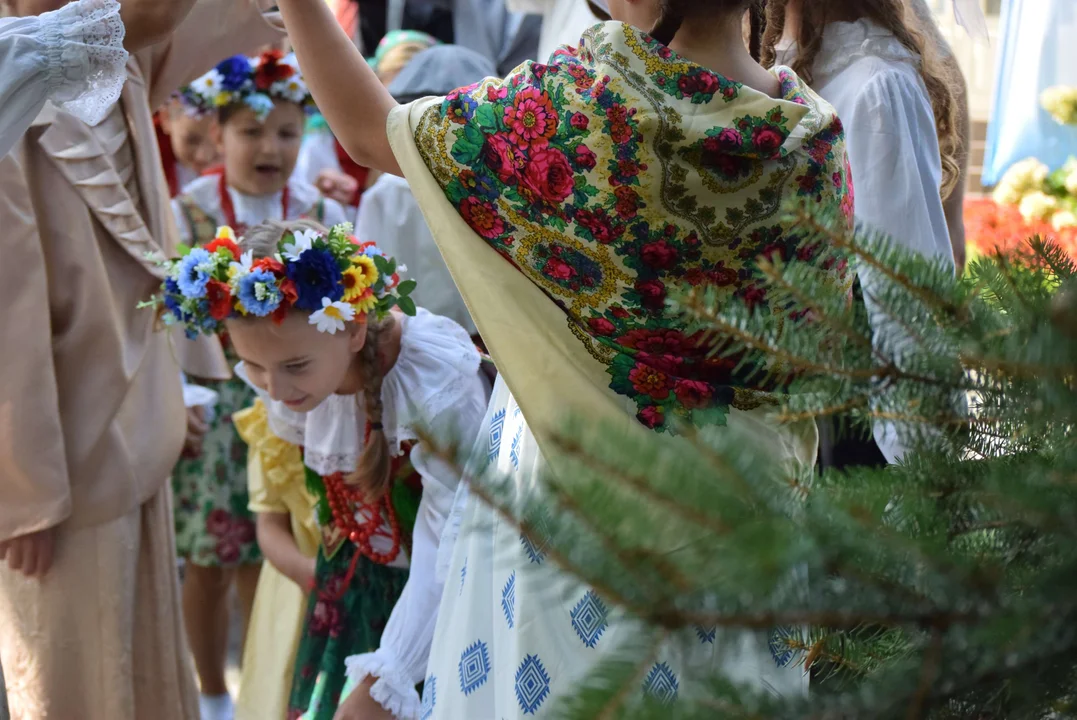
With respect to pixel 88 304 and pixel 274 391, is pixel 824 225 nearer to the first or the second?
pixel 274 391

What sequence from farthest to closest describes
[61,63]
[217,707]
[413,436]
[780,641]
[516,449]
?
[217,707]
[413,436]
[61,63]
[516,449]
[780,641]

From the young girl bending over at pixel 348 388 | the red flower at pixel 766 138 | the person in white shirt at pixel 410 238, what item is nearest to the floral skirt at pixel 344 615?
the young girl bending over at pixel 348 388

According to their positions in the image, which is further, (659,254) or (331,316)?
(331,316)

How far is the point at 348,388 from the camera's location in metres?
2.55

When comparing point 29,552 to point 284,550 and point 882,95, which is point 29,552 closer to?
point 284,550

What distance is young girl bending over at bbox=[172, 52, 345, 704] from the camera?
3908 millimetres

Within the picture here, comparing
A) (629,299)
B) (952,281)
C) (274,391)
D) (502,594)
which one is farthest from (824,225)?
(274,391)

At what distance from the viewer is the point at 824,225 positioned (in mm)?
813

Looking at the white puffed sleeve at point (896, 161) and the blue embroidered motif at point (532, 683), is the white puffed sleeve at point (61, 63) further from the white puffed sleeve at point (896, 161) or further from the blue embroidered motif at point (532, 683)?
the white puffed sleeve at point (896, 161)

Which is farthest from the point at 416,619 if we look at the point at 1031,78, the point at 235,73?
the point at 1031,78

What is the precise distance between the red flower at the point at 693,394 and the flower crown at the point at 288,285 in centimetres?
97

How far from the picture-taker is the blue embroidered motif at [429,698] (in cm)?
172

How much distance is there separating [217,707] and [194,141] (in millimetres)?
2241

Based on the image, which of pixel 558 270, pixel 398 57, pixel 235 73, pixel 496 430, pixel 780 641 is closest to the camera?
pixel 780 641
